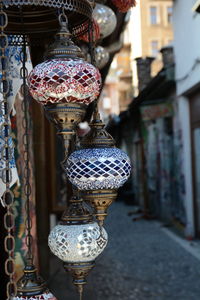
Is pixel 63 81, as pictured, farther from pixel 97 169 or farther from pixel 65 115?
pixel 97 169

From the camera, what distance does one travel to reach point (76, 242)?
148 centimetres

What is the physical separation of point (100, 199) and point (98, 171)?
11 cm

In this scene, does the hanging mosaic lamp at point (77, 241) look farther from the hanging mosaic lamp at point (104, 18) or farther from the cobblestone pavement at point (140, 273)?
the cobblestone pavement at point (140, 273)

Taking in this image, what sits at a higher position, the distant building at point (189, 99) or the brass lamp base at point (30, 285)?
the distant building at point (189, 99)

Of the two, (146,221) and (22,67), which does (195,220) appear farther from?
(22,67)

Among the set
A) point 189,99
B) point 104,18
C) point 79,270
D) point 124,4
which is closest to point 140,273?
point 189,99

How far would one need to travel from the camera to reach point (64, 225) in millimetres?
1533

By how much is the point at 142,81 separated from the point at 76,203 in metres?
2.92

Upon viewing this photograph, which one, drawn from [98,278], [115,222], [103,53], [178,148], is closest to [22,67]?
[103,53]

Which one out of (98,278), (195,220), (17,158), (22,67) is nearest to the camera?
(22,67)

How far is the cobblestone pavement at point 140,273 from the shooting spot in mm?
5445

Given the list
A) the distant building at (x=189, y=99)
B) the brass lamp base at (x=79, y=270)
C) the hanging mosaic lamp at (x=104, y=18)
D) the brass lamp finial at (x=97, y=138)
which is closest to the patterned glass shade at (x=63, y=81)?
the brass lamp finial at (x=97, y=138)

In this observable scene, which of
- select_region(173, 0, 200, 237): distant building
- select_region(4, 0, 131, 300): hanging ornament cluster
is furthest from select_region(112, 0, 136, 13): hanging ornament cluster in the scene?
select_region(173, 0, 200, 237): distant building

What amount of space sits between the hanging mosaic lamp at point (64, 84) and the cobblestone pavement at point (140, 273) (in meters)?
3.06
